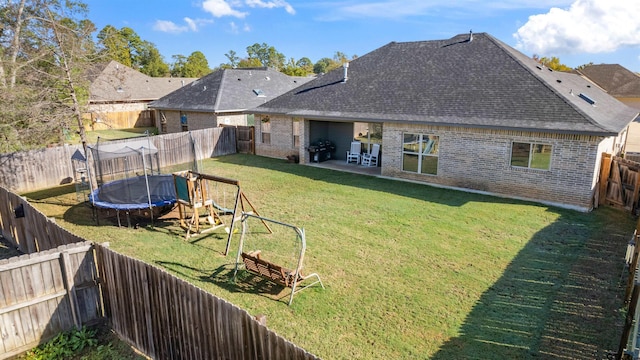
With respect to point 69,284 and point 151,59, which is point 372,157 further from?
point 151,59

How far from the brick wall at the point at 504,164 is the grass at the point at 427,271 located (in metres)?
0.81

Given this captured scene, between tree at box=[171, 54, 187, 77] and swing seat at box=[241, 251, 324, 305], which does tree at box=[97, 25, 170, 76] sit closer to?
tree at box=[171, 54, 187, 77]

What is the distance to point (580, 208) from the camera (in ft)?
42.5

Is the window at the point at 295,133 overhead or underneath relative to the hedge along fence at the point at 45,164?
Result: overhead

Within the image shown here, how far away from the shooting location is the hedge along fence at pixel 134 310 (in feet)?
16.1

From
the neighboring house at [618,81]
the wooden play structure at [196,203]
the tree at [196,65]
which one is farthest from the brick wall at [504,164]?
the tree at [196,65]

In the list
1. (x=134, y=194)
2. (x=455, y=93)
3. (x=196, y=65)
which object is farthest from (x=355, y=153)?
(x=196, y=65)

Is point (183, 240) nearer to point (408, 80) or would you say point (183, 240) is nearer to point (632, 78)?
point (408, 80)

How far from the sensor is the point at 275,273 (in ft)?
25.5

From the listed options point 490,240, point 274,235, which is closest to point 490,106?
point 490,240

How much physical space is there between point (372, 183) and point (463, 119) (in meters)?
4.37

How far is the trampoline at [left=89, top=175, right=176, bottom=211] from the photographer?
39.1 ft

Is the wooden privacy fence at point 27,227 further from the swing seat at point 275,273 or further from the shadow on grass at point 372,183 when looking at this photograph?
the shadow on grass at point 372,183

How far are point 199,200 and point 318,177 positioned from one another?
7.22 m
